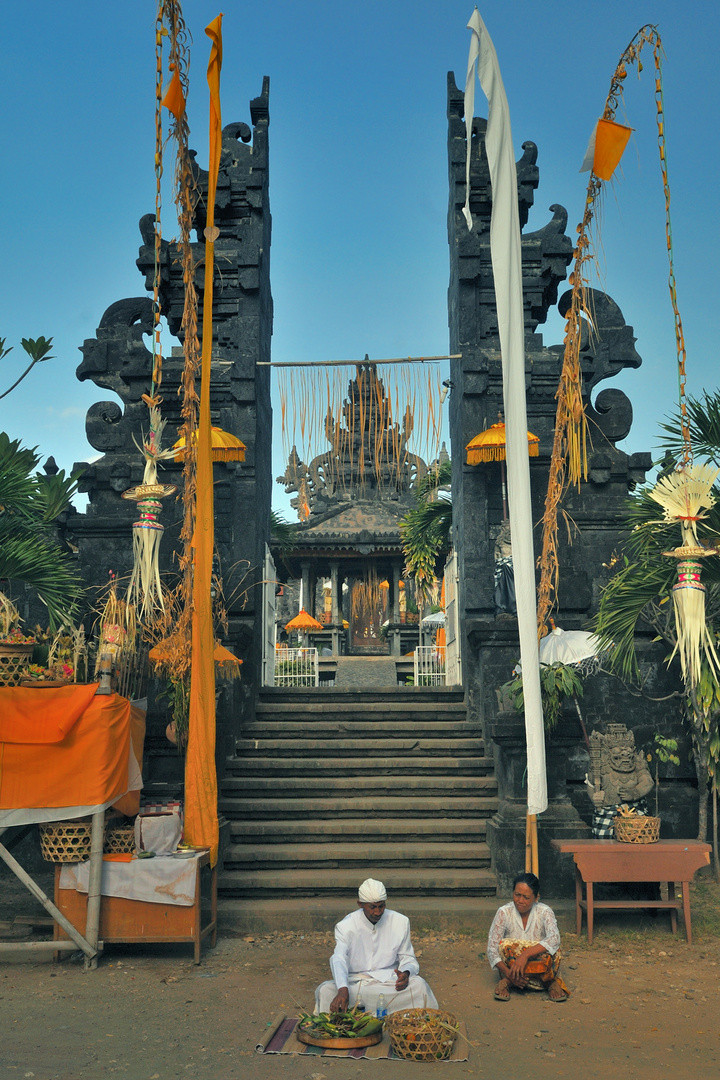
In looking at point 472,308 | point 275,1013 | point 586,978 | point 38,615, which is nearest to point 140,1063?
point 275,1013

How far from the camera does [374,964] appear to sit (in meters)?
5.39

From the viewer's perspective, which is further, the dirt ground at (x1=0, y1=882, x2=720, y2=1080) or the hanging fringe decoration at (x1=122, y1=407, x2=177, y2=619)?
the hanging fringe decoration at (x1=122, y1=407, x2=177, y2=619)

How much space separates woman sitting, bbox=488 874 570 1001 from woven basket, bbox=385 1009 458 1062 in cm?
103

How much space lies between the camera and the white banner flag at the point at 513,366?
6215 millimetres

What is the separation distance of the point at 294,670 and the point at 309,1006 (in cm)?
1193

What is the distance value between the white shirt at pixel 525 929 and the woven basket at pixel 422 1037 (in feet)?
3.63

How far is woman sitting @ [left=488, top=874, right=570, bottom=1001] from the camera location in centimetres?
574

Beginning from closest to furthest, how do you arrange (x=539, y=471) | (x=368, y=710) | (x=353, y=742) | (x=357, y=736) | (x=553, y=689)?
(x=553, y=689), (x=353, y=742), (x=357, y=736), (x=368, y=710), (x=539, y=471)

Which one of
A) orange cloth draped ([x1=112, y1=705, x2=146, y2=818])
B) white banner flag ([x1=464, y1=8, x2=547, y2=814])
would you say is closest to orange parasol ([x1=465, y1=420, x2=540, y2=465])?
white banner flag ([x1=464, y1=8, x2=547, y2=814])

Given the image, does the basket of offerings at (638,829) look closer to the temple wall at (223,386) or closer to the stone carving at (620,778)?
the stone carving at (620,778)

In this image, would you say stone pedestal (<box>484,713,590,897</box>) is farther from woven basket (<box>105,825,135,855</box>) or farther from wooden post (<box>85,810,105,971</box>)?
wooden post (<box>85,810,105,971</box>)

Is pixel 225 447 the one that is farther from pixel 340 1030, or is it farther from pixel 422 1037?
pixel 422 1037

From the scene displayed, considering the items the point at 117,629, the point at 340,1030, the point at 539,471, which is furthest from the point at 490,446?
the point at 340,1030

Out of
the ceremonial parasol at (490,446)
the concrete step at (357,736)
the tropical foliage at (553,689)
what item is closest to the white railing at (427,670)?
the concrete step at (357,736)
